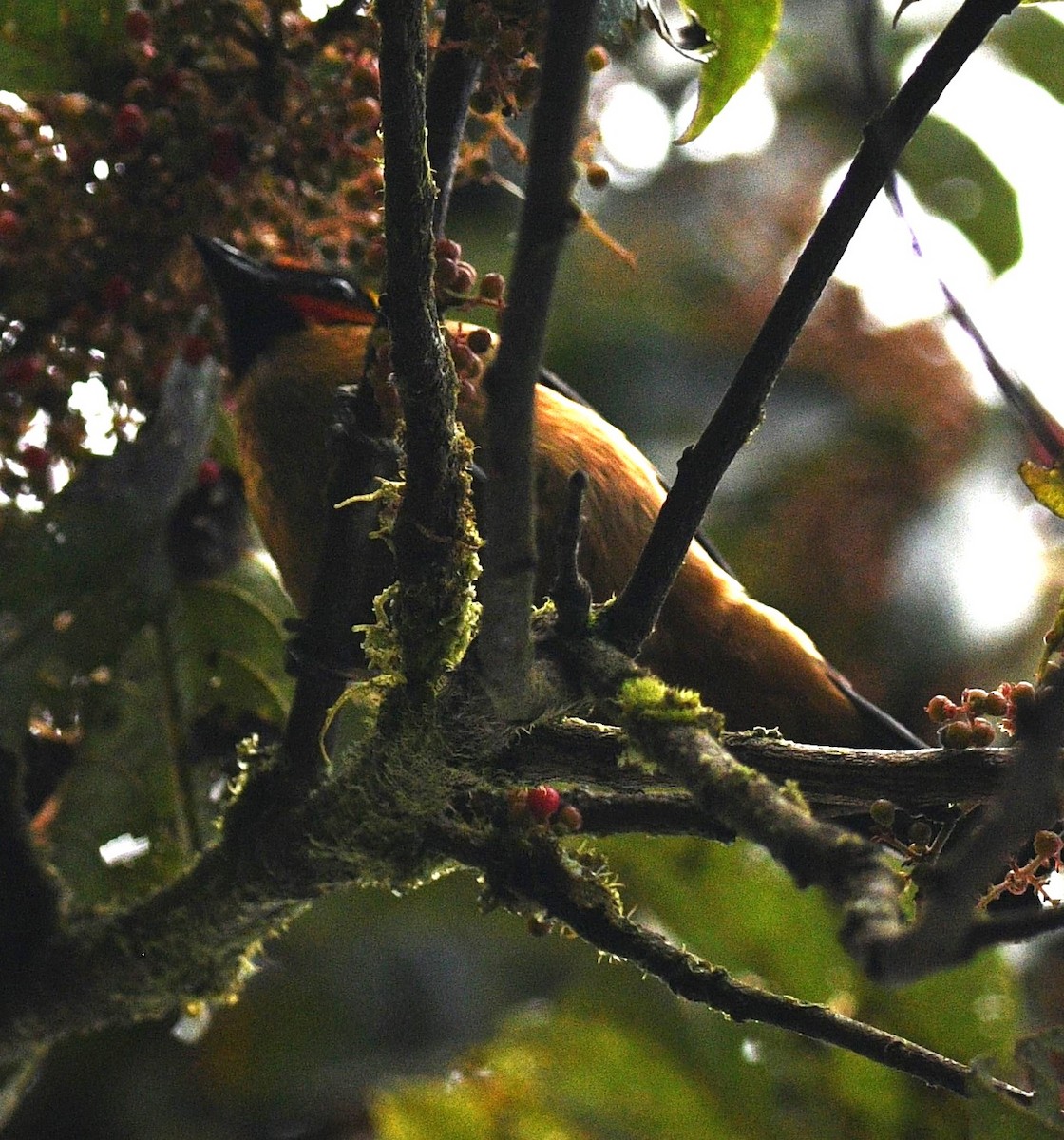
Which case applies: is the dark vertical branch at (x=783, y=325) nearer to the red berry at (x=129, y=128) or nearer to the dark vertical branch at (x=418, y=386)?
the dark vertical branch at (x=418, y=386)

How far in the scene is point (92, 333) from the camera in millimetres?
2133

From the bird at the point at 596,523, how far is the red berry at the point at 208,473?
8.3 inches

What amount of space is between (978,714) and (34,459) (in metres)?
1.43

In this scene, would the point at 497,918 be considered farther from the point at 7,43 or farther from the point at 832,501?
the point at 7,43

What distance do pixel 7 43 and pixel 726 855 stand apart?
6.22 ft

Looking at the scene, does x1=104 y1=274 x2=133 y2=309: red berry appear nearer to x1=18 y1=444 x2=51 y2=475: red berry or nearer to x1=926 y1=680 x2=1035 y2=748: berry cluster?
x1=18 y1=444 x2=51 y2=475: red berry

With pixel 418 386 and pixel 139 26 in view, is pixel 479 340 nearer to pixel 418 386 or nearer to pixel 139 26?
pixel 418 386

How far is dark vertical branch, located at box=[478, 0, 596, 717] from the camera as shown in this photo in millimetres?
740

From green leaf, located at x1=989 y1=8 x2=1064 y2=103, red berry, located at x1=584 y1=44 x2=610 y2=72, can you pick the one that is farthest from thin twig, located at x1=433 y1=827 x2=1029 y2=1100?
green leaf, located at x1=989 y1=8 x2=1064 y2=103

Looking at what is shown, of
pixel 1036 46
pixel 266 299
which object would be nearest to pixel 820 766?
pixel 266 299

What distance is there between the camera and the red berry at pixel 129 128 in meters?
2.04

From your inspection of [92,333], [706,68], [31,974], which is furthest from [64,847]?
[706,68]

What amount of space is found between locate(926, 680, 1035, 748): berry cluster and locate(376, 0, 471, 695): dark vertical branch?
1.42 ft

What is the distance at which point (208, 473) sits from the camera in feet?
8.66
